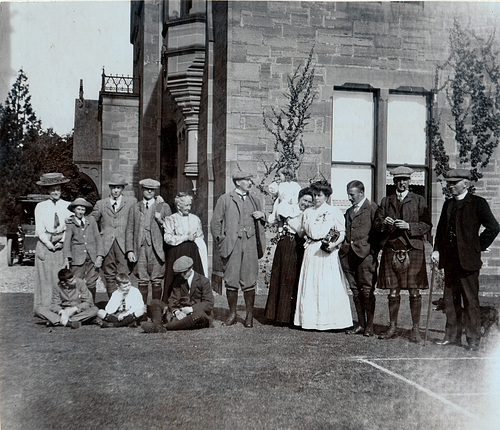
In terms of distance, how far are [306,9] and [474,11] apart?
126 inches

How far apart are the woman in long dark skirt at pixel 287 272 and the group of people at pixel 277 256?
13 mm

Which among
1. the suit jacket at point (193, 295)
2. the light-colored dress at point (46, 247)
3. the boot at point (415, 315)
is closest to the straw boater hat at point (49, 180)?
the light-colored dress at point (46, 247)

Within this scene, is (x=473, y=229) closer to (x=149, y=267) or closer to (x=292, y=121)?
(x=149, y=267)

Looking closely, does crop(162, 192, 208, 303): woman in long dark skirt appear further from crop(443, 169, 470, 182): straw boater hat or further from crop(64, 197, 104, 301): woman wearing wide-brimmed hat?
crop(443, 169, 470, 182): straw boater hat

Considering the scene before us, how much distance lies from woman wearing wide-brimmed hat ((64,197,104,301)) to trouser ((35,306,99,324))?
633 mm

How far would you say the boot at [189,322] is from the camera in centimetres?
754

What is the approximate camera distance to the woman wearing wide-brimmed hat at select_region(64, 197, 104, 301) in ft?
27.2

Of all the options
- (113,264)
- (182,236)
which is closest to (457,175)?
(182,236)

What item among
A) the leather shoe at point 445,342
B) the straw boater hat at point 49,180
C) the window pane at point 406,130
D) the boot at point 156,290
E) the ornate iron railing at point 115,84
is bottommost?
the leather shoe at point 445,342

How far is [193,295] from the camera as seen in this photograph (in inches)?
305

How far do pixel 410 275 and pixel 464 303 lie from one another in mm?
673

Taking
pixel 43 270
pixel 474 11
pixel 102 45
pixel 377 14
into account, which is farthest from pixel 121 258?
pixel 474 11

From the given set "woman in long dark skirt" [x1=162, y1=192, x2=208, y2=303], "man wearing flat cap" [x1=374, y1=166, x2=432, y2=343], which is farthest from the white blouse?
"man wearing flat cap" [x1=374, y1=166, x2=432, y2=343]

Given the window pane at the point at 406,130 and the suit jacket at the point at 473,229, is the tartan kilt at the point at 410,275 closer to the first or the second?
the suit jacket at the point at 473,229
